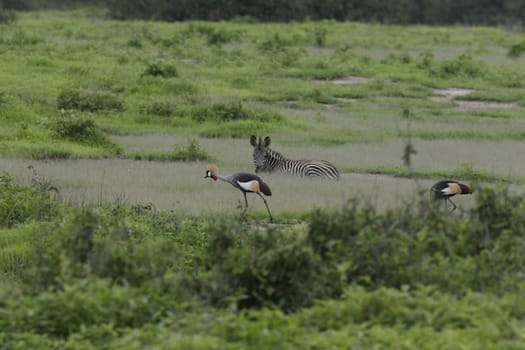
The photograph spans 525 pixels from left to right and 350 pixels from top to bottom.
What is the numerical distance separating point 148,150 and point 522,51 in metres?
17.8

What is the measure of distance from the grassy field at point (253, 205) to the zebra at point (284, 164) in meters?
0.24

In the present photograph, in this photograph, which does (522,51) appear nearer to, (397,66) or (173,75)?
(397,66)

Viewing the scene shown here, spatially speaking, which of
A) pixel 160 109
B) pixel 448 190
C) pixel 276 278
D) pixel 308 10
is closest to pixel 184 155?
pixel 160 109

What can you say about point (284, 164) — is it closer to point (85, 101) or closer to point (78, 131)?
point (78, 131)

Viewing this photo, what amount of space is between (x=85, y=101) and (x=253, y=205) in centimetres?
667

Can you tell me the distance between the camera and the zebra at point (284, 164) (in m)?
13.2

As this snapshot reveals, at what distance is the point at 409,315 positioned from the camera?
21.2ft

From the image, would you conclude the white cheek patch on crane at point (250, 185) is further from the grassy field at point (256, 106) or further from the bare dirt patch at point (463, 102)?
the bare dirt patch at point (463, 102)

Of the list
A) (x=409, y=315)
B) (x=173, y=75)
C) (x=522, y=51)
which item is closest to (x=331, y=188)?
(x=409, y=315)

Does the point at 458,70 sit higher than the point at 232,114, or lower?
higher

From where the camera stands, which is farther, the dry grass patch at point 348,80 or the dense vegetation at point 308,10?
the dense vegetation at point 308,10

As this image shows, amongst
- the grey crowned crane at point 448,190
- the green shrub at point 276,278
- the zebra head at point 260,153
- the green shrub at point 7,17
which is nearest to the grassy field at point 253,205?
the green shrub at point 276,278

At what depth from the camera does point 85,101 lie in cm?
1752

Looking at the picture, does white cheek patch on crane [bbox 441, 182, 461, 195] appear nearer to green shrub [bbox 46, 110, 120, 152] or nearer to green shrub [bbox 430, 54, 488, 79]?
green shrub [bbox 46, 110, 120, 152]
